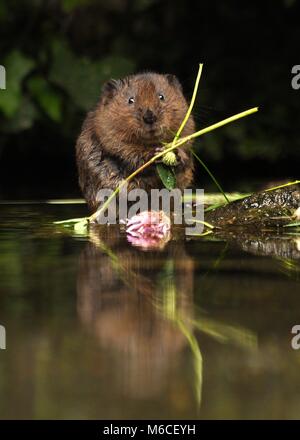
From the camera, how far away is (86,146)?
241 inches

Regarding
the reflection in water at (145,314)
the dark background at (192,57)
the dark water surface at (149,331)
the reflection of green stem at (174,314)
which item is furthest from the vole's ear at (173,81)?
the dark background at (192,57)

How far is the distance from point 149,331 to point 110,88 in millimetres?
3432

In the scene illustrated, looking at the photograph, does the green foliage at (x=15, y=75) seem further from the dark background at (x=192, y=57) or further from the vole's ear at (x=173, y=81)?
the vole's ear at (x=173, y=81)

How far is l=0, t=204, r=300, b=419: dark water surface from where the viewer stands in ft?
7.02

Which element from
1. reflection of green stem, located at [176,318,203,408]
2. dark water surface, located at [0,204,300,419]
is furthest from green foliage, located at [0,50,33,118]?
reflection of green stem, located at [176,318,203,408]

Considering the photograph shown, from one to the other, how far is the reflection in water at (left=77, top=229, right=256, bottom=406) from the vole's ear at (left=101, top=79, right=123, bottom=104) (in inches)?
71.1

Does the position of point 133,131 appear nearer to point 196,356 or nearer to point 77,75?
point 196,356

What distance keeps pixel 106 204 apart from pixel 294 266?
1.74 m

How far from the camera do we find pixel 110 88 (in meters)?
5.98

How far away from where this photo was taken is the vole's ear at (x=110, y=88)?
19.4 ft

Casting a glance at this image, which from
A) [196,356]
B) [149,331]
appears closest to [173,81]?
[149,331]

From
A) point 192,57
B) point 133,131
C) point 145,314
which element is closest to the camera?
point 145,314

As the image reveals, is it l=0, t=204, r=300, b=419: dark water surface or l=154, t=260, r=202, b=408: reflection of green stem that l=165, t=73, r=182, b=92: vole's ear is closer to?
l=0, t=204, r=300, b=419: dark water surface

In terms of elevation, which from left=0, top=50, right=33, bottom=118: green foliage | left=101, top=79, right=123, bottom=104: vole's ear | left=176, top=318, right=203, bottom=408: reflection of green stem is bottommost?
left=176, top=318, right=203, bottom=408: reflection of green stem
